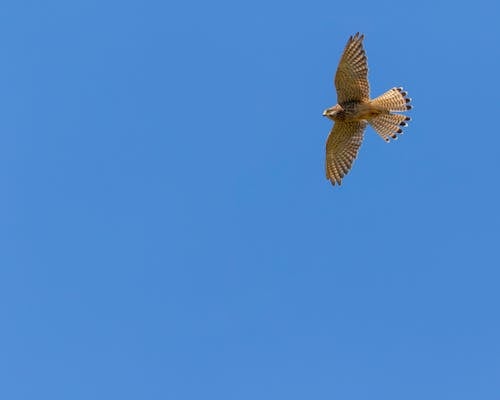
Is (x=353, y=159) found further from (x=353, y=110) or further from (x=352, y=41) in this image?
(x=352, y=41)

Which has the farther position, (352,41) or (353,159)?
(353,159)

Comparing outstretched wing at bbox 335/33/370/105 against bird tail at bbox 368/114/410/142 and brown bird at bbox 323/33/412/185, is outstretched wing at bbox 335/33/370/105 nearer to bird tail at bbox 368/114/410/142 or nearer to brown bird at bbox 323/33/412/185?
brown bird at bbox 323/33/412/185

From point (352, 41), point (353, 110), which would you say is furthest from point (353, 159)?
point (352, 41)

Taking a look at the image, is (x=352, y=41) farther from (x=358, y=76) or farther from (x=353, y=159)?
(x=353, y=159)

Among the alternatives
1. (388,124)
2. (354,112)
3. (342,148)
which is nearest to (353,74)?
(354,112)

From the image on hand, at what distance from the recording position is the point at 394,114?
2625 cm

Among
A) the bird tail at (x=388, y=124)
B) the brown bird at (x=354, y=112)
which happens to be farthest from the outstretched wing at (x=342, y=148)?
the bird tail at (x=388, y=124)

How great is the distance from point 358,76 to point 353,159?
233cm

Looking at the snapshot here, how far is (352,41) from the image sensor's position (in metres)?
25.6

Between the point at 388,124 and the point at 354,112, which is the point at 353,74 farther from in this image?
the point at 388,124

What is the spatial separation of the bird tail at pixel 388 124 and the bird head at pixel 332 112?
85 centimetres

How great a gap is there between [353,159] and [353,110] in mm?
1408

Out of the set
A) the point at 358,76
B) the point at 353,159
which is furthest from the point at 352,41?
the point at 353,159

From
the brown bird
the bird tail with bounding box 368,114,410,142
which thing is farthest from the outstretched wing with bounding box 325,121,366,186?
the bird tail with bounding box 368,114,410,142
